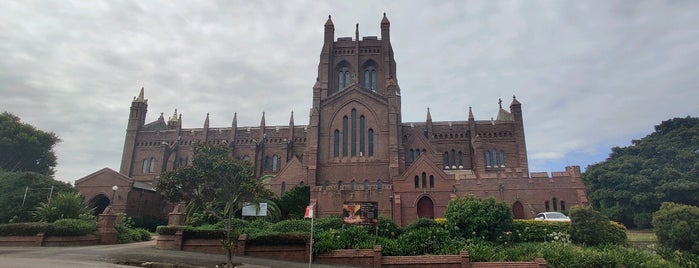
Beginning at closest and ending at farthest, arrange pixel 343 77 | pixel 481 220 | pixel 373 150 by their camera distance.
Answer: pixel 481 220 < pixel 373 150 < pixel 343 77

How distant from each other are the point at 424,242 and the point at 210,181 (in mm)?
10344

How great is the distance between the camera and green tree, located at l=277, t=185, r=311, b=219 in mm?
35188

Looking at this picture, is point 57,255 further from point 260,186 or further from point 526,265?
point 526,265

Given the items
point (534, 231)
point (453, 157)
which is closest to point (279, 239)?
point (534, 231)

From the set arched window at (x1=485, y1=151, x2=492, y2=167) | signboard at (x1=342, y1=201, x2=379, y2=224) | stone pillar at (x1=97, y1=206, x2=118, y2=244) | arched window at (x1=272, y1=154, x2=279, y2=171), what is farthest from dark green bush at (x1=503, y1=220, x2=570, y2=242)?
arched window at (x1=272, y1=154, x2=279, y2=171)

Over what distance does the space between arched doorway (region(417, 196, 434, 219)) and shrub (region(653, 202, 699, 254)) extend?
17061 millimetres

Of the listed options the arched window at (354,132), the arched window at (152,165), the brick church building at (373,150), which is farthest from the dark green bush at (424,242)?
the arched window at (152,165)

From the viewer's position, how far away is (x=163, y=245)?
21.5 metres

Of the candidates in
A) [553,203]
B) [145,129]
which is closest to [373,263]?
[553,203]

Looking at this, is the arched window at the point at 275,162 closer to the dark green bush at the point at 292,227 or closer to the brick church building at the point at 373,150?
the brick church building at the point at 373,150

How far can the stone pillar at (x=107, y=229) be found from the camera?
24.4 m

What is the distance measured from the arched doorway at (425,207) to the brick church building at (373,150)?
9 centimetres

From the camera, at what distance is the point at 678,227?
1745 cm

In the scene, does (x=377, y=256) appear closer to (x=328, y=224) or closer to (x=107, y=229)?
(x=328, y=224)
